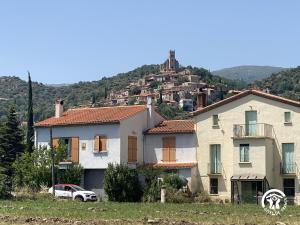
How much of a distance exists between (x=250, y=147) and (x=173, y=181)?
21.6 ft

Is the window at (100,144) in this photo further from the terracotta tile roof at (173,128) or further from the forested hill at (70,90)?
the forested hill at (70,90)

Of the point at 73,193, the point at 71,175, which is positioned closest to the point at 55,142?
the point at 71,175

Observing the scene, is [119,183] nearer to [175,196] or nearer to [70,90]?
[175,196]

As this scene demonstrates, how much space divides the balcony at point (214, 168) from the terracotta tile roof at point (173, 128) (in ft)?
10.9

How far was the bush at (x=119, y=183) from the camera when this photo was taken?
49.5m

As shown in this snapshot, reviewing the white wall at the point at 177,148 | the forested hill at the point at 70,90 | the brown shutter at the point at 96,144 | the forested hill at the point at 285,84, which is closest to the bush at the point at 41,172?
the brown shutter at the point at 96,144

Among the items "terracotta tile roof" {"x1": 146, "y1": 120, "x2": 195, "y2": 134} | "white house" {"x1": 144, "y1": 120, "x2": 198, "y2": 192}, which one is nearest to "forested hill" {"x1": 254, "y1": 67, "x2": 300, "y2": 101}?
"terracotta tile roof" {"x1": 146, "y1": 120, "x2": 195, "y2": 134}

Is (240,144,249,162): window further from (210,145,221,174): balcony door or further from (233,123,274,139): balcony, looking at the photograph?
(210,145,221,174): balcony door

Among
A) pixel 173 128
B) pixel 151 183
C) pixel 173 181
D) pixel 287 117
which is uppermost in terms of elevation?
pixel 287 117

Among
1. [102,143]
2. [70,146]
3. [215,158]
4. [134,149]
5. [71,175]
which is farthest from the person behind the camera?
[70,146]

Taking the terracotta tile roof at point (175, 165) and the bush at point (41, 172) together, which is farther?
the bush at point (41, 172)

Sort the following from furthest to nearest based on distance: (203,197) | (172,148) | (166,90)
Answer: (166,90) < (172,148) < (203,197)

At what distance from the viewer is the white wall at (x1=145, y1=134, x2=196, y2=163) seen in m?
52.2

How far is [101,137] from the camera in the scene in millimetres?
52844
